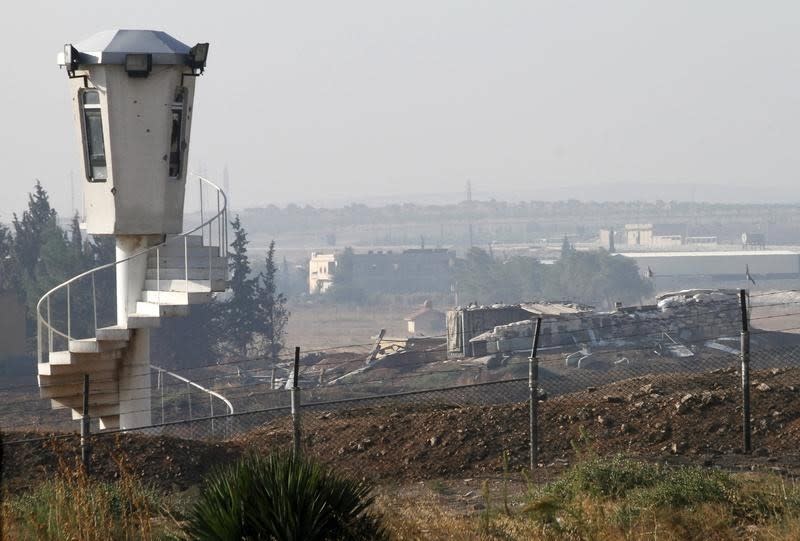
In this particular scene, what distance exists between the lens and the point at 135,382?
73.0 feet

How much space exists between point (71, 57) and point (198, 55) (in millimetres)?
1995

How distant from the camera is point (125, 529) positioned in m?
11.2

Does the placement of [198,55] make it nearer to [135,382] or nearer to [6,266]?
[135,382]

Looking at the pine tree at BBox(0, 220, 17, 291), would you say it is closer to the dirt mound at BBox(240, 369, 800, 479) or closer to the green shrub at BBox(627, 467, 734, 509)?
the dirt mound at BBox(240, 369, 800, 479)

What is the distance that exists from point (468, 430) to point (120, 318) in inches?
270

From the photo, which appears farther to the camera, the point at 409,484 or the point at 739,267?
the point at 739,267

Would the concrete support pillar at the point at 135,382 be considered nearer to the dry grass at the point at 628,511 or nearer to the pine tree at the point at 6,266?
the dry grass at the point at 628,511

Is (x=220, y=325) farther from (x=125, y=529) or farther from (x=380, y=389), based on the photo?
(x=125, y=529)

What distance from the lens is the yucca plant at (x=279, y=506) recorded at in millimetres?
9984

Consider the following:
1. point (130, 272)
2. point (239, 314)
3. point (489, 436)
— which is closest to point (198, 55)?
point (130, 272)

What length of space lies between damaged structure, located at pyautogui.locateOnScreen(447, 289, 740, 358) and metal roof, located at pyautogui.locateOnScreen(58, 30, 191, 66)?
3053 cm

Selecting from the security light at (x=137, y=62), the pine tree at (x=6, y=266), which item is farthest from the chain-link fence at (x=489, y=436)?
the pine tree at (x=6, y=266)

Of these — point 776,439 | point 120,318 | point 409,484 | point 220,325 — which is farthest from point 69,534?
point 220,325

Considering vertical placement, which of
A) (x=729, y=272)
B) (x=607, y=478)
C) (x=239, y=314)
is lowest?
(x=729, y=272)
